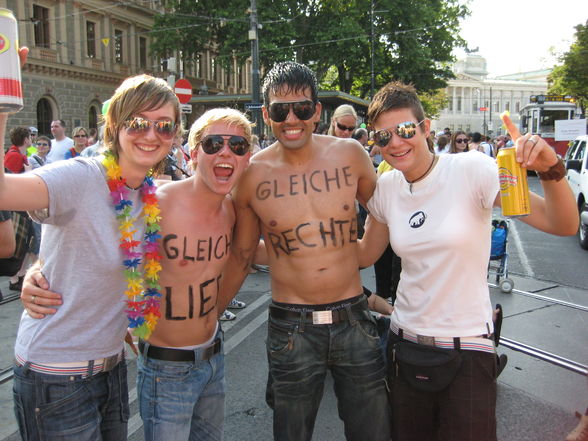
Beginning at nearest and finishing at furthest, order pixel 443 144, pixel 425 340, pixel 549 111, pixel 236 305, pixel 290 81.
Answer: pixel 425 340 → pixel 290 81 → pixel 236 305 → pixel 443 144 → pixel 549 111

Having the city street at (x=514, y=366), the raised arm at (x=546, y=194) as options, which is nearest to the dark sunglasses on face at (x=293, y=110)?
the raised arm at (x=546, y=194)

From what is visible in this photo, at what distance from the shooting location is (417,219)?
7.28 feet

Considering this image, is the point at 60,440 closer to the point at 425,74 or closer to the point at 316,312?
the point at 316,312

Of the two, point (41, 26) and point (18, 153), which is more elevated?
point (41, 26)

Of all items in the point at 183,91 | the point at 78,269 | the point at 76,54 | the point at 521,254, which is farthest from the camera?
the point at 76,54

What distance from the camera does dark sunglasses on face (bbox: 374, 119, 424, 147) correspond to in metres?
2.29

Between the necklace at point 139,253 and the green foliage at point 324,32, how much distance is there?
2158 centimetres

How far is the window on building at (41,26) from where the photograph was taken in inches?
931

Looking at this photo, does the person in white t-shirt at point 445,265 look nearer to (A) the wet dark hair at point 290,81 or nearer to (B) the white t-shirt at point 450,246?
(B) the white t-shirt at point 450,246

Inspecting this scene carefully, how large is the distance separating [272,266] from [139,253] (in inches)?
33.9

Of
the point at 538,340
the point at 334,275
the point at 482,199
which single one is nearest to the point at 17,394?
the point at 334,275

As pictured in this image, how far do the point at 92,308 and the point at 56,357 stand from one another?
21cm

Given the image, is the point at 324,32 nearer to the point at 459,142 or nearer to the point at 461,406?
the point at 459,142

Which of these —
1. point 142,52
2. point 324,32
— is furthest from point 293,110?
point 142,52
